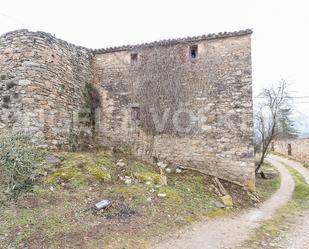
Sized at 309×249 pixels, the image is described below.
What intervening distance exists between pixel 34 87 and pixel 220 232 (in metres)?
6.98

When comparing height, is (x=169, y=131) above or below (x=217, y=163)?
above

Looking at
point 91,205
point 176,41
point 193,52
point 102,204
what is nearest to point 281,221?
point 102,204

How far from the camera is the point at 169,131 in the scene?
10.8 meters

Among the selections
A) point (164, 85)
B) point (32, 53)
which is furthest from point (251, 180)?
point (32, 53)

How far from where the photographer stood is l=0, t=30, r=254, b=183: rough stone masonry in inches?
366

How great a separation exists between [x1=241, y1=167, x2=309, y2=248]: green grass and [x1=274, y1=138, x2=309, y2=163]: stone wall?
12.1 metres

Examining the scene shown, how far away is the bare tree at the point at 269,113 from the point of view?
48.7 ft

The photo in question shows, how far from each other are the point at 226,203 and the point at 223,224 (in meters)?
1.42

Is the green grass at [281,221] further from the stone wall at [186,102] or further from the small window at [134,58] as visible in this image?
the small window at [134,58]

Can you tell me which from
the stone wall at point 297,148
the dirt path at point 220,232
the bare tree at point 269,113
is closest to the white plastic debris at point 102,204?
the dirt path at point 220,232

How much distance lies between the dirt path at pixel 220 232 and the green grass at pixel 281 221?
0.17 metres

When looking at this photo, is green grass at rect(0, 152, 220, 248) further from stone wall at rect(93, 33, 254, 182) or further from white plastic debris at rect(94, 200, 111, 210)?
stone wall at rect(93, 33, 254, 182)

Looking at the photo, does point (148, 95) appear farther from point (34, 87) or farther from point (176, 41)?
point (34, 87)

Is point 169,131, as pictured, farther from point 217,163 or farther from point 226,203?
point 226,203
